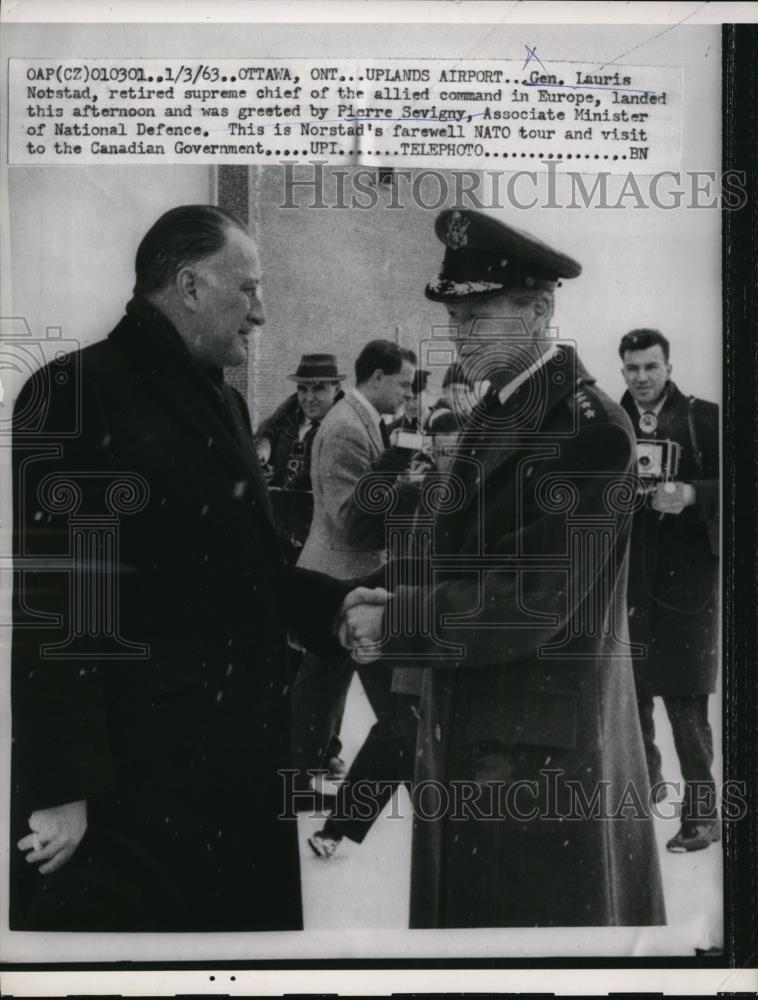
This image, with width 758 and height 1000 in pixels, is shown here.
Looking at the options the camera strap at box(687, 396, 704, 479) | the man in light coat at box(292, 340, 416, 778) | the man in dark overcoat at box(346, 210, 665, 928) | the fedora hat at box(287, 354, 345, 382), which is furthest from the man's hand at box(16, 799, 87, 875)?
the camera strap at box(687, 396, 704, 479)

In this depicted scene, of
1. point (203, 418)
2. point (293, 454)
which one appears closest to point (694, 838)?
point (293, 454)

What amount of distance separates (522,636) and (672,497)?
0.56 metres

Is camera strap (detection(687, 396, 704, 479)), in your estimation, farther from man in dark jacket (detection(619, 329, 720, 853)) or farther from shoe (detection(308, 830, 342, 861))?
shoe (detection(308, 830, 342, 861))

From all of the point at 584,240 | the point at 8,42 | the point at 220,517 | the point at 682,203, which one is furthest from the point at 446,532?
the point at 8,42

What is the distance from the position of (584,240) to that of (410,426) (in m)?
0.70

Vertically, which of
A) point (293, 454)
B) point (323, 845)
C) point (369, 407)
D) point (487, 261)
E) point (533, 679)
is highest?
point (487, 261)

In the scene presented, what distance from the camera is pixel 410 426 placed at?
9.55 ft

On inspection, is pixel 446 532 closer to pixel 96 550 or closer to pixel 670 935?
pixel 96 550

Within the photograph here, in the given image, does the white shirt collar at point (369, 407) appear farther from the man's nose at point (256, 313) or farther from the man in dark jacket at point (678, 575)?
the man in dark jacket at point (678, 575)

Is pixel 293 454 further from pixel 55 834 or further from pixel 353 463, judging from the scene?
pixel 55 834

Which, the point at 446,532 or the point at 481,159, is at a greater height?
the point at 481,159

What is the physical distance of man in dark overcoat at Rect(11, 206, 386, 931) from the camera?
2.87m

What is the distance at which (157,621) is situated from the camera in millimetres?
2865

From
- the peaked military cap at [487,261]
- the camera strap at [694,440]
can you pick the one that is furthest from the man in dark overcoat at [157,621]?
the camera strap at [694,440]
